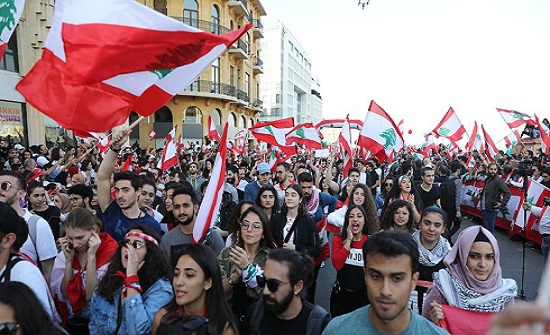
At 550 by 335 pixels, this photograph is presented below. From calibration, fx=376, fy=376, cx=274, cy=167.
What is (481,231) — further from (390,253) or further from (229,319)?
(229,319)

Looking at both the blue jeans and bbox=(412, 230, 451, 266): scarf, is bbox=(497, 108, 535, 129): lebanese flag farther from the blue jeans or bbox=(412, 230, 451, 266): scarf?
bbox=(412, 230, 451, 266): scarf

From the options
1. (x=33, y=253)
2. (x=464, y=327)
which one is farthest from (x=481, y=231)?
(x=33, y=253)

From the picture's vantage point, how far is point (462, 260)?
2.50 meters

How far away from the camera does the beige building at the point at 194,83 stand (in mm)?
16953

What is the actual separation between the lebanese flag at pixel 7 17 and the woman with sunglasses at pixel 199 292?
2.55 metres

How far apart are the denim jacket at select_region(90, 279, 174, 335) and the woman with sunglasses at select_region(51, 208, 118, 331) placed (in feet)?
0.85

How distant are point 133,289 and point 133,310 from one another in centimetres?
13

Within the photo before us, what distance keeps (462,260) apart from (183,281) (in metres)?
1.81

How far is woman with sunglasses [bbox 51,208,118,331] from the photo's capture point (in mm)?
2678

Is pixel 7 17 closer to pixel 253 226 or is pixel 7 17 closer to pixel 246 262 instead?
pixel 253 226

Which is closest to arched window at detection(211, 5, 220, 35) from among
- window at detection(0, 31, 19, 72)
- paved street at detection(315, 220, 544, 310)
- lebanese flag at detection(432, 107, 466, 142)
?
window at detection(0, 31, 19, 72)

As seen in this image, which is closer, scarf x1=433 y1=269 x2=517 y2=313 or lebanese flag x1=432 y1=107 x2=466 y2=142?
scarf x1=433 y1=269 x2=517 y2=313

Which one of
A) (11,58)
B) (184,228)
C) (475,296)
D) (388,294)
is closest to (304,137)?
(184,228)

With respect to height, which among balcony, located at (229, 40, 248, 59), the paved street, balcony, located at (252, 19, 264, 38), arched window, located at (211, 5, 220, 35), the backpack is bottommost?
the paved street
